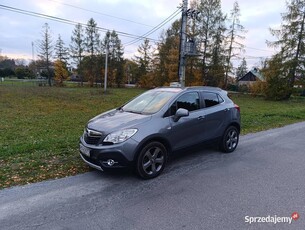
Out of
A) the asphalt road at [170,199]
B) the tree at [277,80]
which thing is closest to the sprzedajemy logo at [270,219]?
the asphalt road at [170,199]

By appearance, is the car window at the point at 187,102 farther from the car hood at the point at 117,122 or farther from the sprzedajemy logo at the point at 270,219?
the sprzedajemy logo at the point at 270,219

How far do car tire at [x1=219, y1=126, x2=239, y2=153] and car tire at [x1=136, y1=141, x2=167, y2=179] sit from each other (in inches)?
78.3

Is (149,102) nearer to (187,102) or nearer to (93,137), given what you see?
(187,102)

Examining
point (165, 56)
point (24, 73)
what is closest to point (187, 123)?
point (165, 56)

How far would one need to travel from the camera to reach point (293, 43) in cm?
2700

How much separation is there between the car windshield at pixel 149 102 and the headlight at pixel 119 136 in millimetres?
761

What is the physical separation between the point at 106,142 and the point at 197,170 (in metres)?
1.86

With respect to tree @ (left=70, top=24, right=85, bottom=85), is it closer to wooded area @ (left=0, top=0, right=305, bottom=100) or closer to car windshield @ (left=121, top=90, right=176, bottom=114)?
wooded area @ (left=0, top=0, right=305, bottom=100)

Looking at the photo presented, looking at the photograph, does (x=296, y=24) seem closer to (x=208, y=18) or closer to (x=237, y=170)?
(x=208, y=18)

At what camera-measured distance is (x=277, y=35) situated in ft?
91.7

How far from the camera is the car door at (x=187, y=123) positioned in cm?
454

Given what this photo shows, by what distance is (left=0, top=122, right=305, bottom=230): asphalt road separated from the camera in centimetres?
291

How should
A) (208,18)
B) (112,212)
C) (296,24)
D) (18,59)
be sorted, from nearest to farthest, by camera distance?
(112,212) < (296,24) < (208,18) < (18,59)

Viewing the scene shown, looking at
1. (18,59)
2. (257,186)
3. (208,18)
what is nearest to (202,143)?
(257,186)
